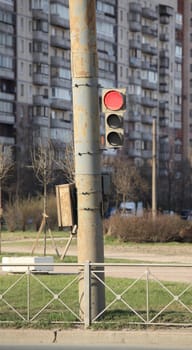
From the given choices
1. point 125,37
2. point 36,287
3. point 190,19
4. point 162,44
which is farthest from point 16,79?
point 36,287

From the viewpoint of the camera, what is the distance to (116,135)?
1044 cm

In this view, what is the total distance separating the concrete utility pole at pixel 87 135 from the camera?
10.4 metres

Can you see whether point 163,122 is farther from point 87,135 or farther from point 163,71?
point 87,135

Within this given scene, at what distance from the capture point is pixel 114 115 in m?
10.5

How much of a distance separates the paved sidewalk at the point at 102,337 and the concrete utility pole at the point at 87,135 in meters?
0.63

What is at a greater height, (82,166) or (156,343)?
(82,166)

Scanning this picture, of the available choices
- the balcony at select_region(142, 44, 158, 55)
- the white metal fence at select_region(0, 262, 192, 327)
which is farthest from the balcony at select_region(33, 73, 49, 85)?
the white metal fence at select_region(0, 262, 192, 327)

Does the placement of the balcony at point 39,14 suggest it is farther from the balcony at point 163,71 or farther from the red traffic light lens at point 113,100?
the red traffic light lens at point 113,100

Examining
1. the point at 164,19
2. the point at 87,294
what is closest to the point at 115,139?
the point at 87,294

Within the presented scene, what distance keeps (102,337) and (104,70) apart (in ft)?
272

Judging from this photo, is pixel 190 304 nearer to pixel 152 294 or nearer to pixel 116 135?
pixel 152 294

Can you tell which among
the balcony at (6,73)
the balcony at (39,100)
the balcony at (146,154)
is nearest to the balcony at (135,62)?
the balcony at (146,154)

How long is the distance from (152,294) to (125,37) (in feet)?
288

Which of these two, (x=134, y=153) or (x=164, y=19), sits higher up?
(x=164, y=19)
